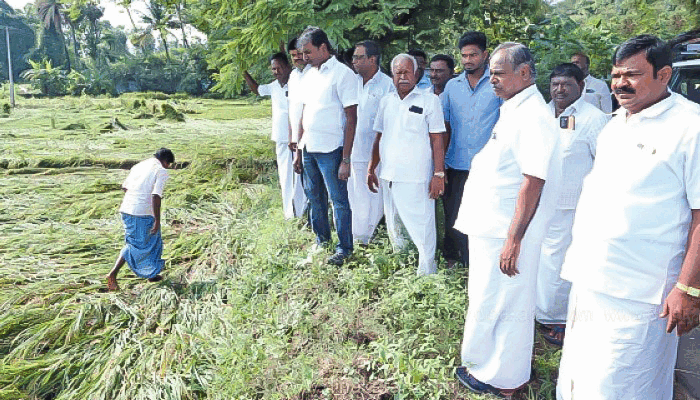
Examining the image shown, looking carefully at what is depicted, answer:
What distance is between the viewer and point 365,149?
4059 millimetres

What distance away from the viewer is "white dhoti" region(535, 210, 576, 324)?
3018 mm

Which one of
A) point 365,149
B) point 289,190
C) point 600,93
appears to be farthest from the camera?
point 289,190

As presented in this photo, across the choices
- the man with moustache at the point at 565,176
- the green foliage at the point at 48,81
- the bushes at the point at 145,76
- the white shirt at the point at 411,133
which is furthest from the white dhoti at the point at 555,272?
the green foliage at the point at 48,81

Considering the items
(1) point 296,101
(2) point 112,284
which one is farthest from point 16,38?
(1) point 296,101

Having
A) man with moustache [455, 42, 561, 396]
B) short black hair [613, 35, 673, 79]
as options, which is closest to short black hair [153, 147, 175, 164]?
man with moustache [455, 42, 561, 396]

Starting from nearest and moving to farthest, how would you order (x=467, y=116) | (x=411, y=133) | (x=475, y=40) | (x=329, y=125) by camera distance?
(x=475, y=40) → (x=411, y=133) → (x=467, y=116) → (x=329, y=125)

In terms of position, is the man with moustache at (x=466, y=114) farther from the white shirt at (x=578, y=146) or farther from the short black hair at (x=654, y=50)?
the short black hair at (x=654, y=50)

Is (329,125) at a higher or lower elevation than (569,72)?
lower

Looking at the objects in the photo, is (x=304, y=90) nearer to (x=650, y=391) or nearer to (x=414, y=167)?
(x=414, y=167)

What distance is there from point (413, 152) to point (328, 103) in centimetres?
72

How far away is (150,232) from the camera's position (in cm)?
393

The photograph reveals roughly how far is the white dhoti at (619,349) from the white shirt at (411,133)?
156 cm

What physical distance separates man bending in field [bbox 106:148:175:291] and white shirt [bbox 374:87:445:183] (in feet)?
5.65

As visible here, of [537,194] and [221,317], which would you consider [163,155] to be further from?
[537,194]
